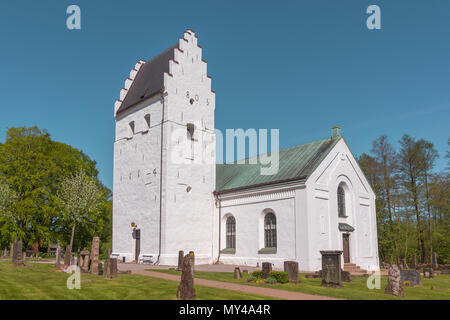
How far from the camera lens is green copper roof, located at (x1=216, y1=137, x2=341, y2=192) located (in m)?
25.7

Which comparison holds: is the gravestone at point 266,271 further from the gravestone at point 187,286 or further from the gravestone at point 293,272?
the gravestone at point 187,286

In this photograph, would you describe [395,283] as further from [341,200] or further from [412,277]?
[341,200]

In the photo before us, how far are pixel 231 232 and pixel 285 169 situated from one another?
267 inches

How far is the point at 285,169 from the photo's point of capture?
27219mm

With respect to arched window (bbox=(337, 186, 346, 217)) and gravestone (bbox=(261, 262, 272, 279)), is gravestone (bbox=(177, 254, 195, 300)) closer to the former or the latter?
gravestone (bbox=(261, 262, 272, 279))

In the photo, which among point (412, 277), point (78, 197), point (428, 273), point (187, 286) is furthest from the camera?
point (78, 197)

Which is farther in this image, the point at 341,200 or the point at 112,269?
the point at 341,200

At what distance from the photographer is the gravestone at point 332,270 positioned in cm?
1611

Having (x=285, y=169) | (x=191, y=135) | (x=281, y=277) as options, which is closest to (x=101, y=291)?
(x=281, y=277)

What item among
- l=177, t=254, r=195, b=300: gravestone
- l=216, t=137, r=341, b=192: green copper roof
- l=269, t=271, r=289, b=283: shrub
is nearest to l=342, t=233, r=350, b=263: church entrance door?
l=216, t=137, r=341, b=192: green copper roof

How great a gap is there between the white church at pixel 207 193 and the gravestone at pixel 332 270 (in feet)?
22.6

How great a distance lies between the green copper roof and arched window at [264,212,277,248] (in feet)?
8.15

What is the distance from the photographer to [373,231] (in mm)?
29359
